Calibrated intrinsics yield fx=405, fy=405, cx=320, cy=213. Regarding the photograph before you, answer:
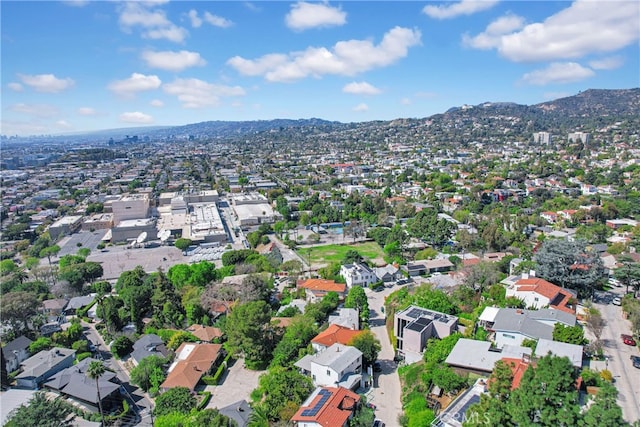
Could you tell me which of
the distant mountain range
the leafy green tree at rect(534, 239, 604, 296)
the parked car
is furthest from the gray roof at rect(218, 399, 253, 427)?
the distant mountain range

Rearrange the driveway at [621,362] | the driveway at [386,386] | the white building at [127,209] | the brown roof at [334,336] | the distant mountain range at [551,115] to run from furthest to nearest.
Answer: the distant mountain range at [551,115] → the white building at [127,209] → the brown roof at [334,336] → the driveway at [386,386] → the driveway at [621,362]

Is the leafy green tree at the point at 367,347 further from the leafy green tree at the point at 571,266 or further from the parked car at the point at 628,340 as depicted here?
the leafy green tree at the point at 571,266

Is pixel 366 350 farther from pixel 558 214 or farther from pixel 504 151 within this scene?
pixel 504 151

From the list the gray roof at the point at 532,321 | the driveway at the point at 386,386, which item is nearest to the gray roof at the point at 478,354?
the gray roof at the point at 532,321

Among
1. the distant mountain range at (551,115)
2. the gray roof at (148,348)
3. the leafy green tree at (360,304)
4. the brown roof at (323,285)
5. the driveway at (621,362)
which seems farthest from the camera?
the distant mountain range at (551,115)

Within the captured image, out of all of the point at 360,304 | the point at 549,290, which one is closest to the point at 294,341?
the point at 360,304

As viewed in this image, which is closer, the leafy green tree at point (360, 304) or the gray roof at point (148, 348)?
the gray roof at point (148, 348)

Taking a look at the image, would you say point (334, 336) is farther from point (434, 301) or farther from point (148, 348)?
point (148, 348)
